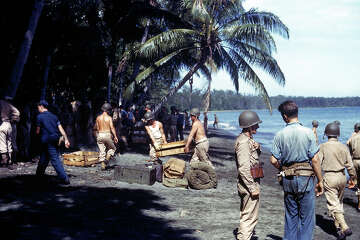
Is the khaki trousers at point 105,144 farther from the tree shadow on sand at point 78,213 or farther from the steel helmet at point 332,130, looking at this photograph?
the steel helmet at point 332,130

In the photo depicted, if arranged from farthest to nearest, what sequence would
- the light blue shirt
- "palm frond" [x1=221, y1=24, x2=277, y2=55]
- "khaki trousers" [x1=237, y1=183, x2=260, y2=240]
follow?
"palm frond" [x1=221, y1=24, x2=277, y2=55], "khaki trousers" [x1=237, y1=183, x2=260, y2=240], the light blue shirt

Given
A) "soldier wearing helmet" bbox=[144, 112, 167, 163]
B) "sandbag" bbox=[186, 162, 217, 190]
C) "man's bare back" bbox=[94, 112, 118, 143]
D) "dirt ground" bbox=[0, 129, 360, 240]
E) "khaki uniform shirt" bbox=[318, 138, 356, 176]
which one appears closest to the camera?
"dirt ground" bbox=[0, 129, 360, 240]

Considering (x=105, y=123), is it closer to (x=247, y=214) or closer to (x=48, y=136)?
(x=48, y=136)

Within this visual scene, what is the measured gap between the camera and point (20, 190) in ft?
25.3

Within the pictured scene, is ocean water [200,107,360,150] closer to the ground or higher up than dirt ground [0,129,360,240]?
closer to the ground

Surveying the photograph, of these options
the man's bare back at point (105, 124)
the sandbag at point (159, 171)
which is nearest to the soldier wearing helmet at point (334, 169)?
the sandbag at point (159, 171)

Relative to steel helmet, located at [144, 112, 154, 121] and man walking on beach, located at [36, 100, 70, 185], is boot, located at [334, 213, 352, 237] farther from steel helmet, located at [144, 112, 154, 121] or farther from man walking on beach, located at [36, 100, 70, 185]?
man walking on beach, located at [36, 100, 70, 185]

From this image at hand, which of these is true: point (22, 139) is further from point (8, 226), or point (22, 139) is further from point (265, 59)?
point (265, 59)

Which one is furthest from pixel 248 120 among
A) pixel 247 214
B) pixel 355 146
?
pixel 355 146

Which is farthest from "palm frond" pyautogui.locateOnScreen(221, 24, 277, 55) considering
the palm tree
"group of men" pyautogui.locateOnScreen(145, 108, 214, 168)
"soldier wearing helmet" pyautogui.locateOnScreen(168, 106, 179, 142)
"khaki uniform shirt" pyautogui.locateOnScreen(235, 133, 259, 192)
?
"khaki uniform shirt" pyautogui.locateOnScreen(235, 133, 259, 192)

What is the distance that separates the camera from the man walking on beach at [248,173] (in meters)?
4.86

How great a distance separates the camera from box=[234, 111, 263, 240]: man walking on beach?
16.0ft

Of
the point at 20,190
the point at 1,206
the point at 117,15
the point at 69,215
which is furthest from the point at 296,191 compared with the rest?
the point at 117,15

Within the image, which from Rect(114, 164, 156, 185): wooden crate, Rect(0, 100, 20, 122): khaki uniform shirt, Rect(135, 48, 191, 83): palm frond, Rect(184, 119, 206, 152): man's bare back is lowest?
Rect(114, 164, 156, 185): wooden crate
